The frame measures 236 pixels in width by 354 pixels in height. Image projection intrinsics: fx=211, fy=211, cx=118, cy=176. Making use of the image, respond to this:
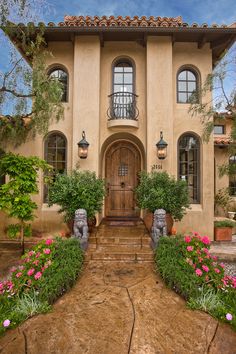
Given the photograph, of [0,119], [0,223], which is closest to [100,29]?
[0,119]

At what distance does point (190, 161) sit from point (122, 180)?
2.61 metres

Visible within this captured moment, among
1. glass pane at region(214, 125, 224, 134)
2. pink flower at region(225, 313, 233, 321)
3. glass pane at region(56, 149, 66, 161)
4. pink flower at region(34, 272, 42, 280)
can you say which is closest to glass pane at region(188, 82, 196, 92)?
glass pane at region(214, 125, 224, 134)

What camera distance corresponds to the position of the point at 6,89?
5.72 meters

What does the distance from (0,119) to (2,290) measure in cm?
494

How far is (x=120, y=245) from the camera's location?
5547mm

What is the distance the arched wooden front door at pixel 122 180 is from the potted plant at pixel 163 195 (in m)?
1.97

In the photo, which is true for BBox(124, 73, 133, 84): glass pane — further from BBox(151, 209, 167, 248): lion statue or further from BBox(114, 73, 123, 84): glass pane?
BBox(151, 209, 167, 248): lion statue

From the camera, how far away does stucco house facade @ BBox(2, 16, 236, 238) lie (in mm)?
7102

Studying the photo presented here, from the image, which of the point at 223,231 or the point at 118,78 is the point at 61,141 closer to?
the point at 118,78

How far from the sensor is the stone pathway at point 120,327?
2.69m

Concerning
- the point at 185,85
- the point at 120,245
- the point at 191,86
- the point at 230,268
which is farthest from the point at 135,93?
the point at 230,268

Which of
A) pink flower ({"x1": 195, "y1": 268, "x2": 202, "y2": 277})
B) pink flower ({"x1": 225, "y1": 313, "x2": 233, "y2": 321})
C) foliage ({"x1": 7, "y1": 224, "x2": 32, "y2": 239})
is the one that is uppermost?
foliage ({"x1": 7, "y1": 224, "x2": 32, "y2": 239})

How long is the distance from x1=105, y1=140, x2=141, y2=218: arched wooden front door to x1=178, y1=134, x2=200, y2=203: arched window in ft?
5.28

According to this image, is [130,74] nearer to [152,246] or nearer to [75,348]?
[152,246]
